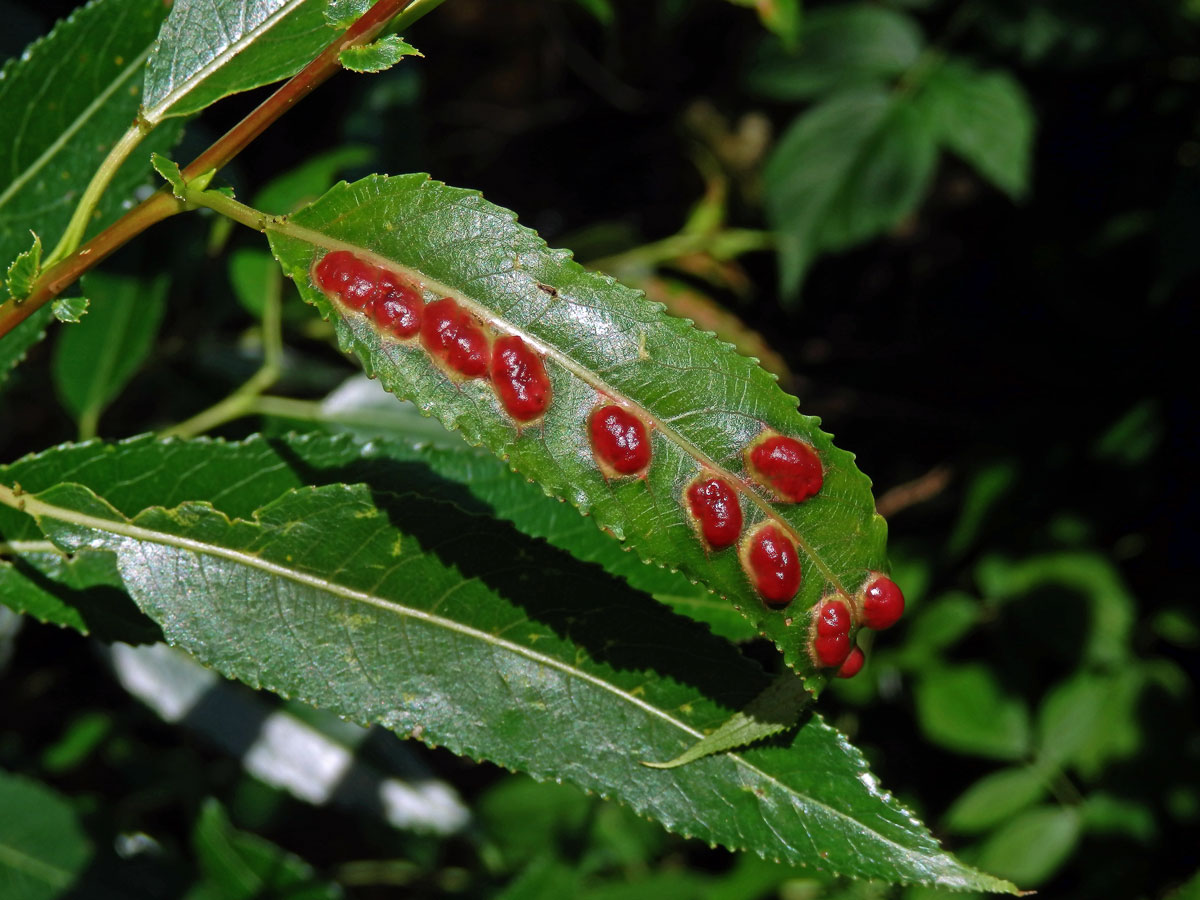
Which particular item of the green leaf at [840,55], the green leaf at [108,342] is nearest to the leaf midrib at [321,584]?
the green leaf at [108,342]

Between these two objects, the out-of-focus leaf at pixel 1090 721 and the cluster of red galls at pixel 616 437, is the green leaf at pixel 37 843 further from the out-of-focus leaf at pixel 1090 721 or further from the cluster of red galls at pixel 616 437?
the out-of-focus leaf at pixel 1090 721

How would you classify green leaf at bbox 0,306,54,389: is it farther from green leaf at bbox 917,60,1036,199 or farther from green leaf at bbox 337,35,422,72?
green leaf at bbox 917,60,1036,199

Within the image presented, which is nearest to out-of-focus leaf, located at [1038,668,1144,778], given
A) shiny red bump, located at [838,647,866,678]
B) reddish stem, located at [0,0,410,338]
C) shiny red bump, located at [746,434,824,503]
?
shiny red bump, located at [838,647,866,678]

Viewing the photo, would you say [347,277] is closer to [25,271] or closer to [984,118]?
[25,271]

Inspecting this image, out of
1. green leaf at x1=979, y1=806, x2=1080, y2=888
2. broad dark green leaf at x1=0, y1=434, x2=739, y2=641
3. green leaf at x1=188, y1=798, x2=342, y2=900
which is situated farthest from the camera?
green leaf at x1=979, y1=806, x2=1080, y2=888

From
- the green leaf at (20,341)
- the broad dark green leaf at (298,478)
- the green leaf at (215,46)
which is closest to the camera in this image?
the green leaf at (215,46)

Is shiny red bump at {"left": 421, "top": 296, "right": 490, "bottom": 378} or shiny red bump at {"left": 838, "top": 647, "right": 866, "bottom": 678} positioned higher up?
shiny red bump at {"left": 421, "top": 296, "right": 490, "bottom": 378}

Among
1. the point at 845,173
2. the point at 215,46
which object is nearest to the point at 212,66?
the point at 215,46
